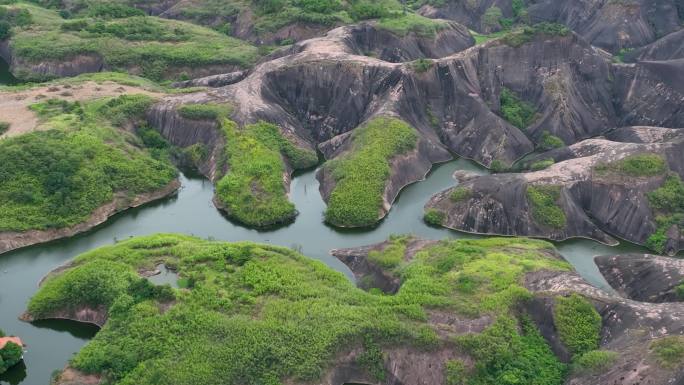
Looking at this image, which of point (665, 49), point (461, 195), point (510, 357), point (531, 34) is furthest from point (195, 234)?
point (665, 49)

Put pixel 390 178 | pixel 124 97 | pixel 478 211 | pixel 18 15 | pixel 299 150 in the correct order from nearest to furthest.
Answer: pixel 478 211, pixel 390 178, pixel 299 150, pixel 124 97, pixel 18 15

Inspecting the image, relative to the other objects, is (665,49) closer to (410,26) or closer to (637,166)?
(410,26)

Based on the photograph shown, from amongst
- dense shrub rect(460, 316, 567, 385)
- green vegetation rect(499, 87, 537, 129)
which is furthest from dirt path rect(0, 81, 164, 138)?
dense shrub rect(460, 316, 567, 385)

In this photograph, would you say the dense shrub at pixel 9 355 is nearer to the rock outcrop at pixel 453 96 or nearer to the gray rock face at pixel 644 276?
the rock outcrop at pixel 453 96

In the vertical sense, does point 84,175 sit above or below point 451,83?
below

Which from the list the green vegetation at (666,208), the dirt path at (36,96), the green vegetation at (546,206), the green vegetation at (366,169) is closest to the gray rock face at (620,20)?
the green vegetation at (666,208)

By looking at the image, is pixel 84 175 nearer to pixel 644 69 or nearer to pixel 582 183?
pixel 582 183

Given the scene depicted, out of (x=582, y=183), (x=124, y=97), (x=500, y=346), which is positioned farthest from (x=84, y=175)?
(x=582, y=183)
